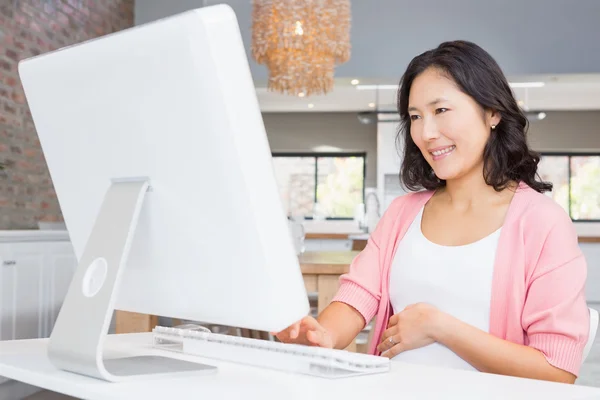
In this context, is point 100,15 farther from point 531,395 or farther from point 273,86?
point 531,395

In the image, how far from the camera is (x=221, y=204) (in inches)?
33.2

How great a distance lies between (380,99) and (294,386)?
7877mm

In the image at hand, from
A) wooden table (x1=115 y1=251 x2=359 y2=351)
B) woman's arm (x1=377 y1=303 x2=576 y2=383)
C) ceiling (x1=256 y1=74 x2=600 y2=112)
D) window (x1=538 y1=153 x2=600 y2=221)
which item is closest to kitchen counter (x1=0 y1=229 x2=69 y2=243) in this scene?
wooden table (x1=115 y1=251 x2=359 y2=351)

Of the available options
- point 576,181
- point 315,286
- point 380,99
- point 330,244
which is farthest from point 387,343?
point 576,181

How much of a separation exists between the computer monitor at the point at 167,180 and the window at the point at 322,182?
347 inches

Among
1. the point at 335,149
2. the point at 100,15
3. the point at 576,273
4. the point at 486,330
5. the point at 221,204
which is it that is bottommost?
the point at 335,149

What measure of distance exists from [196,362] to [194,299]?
20 cm

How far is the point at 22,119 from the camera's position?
13.9ft

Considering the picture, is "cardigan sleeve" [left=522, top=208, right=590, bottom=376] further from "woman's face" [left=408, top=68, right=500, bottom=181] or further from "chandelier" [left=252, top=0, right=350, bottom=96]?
"chandelier" [left=252, top=0, right=350, bottom=96]

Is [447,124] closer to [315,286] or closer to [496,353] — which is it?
[496,353]

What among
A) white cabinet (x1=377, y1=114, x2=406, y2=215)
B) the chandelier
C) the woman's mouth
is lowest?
white cabinet (x1=377, y1=114, x2=406, y2=215)

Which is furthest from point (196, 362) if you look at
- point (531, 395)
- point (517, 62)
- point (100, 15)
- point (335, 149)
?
point (335, 149)

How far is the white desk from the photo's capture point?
0.86 metres

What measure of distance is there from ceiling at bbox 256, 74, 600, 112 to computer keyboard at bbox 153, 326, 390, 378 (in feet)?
20.7
